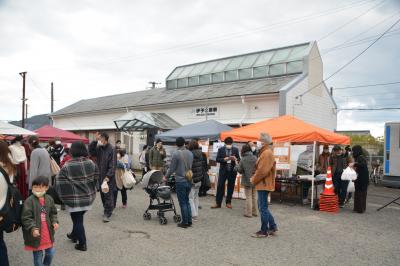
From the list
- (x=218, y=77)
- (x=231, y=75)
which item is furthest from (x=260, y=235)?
(x=218, y=77)

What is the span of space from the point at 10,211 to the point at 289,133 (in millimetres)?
7882

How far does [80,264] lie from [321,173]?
9.06 m

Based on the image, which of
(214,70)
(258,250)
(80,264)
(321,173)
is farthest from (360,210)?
(214,70)

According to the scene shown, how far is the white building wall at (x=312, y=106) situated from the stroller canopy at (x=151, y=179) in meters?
10.6

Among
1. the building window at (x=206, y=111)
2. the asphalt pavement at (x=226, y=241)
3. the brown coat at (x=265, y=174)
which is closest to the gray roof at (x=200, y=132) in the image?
the asphalt pavement at (x=226, y=241)

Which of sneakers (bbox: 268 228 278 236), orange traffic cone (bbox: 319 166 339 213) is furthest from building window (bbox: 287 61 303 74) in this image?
sneakers (bbox: 268 228 278 236)

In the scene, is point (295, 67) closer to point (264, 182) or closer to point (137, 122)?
point (137, 122)

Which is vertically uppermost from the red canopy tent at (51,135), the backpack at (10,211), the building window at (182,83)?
the building window at (182,83)

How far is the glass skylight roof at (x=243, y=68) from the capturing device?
19125 millimetres

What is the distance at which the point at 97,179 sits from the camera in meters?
5.69

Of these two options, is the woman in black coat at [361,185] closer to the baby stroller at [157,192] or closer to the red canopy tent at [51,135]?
the baby stroller at [157,192]

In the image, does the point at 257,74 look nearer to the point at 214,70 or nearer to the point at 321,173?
the point at 214,70

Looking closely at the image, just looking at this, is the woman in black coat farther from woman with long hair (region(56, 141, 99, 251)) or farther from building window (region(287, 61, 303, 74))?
building window (region(287, 61, 303, 74))

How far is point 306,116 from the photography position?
18.8 m
